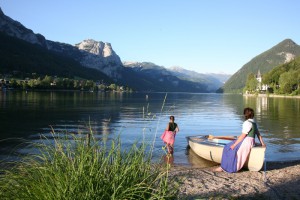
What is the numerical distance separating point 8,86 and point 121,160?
595 ft

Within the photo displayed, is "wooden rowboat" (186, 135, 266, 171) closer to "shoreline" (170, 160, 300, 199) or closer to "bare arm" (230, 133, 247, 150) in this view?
"shoreline" (170, 160, 300, 199)

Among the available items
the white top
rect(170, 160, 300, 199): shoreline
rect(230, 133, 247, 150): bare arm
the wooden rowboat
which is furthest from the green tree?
the white top

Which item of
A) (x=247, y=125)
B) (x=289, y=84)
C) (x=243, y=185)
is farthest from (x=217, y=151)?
(x=289, y=84)

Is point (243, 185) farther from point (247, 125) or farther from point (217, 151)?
point (217, 151)

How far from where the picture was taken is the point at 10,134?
2927 cm

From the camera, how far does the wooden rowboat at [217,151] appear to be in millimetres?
14039

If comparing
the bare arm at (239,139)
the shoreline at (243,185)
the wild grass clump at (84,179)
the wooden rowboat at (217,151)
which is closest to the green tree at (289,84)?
the wooden rowboat at (217,151)

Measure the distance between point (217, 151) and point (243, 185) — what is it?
245 inches

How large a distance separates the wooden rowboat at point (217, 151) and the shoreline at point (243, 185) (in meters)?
0.39

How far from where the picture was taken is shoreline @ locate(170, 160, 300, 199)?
1049cm

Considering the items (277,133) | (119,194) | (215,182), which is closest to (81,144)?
(119,194)

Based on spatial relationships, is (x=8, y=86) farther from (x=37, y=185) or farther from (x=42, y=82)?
(x=37, y=185)

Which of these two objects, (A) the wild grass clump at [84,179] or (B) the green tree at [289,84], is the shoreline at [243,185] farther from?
(B) the green tree at [289,84]

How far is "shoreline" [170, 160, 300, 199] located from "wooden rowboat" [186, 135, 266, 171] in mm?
390
